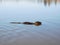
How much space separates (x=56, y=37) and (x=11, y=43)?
11.0 ft

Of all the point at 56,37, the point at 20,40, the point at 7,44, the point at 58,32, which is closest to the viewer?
the point at 7,44

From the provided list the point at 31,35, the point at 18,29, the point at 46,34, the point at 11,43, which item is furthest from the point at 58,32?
the point at 11,43

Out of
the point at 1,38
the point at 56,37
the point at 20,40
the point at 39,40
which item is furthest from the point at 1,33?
the point at 56,37

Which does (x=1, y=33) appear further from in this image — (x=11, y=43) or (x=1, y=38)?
(x=11, y=43)

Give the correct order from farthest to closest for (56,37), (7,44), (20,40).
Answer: (56,37), (20,40), (7,44)

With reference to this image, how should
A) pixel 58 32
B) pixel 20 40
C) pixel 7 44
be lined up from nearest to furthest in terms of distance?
1. pixel 7 44
2. pixel 20 40
3. pixel 58 32

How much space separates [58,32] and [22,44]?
384 centimetres

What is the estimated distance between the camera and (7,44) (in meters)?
9.40

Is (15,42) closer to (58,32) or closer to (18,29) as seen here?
(18,29)

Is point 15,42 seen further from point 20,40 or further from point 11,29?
point 11,29

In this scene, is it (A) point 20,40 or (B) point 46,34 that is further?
(B) point 46,34

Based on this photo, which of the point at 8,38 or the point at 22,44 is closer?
the point at 22,44

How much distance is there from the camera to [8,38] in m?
10.5

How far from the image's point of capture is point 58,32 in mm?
12148
